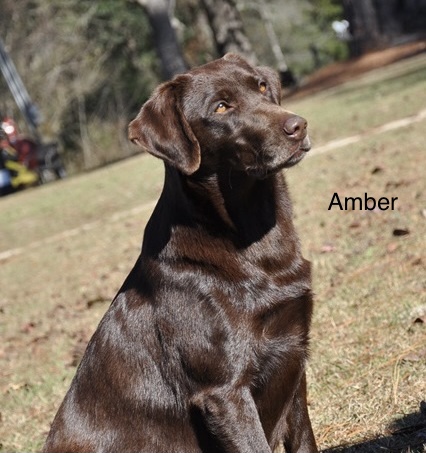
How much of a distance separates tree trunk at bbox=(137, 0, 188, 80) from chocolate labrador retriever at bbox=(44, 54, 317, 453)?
22.5 m

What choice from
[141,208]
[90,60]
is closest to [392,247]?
[141,208]

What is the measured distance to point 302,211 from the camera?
9609 mm

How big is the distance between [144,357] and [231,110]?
107cm

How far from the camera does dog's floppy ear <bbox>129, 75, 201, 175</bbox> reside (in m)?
3.65

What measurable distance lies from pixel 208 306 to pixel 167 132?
0.73 metres

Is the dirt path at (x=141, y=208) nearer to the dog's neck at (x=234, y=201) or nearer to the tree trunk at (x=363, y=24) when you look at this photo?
the dog's neck at (x=234, y=201)

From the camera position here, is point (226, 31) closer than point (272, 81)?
No

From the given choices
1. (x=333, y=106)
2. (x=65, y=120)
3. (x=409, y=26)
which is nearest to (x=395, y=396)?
(x=333, y=106)

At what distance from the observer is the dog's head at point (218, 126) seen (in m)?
3.69

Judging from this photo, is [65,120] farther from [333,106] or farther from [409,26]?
[409,26]

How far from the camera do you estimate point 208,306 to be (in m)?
3.48

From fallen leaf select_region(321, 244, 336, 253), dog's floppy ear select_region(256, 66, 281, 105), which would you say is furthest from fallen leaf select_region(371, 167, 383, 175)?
dog's floppy ear select_region(256, 66, 281, 105)

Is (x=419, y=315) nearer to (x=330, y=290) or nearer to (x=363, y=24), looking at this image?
(x=330, y=290)

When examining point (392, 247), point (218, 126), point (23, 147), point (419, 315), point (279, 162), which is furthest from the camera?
point (23, 147)
